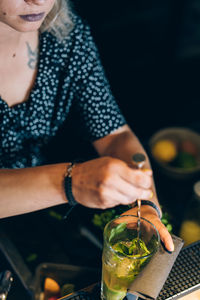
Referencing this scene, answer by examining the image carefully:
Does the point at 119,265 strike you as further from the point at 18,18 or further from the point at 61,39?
the point at 61,39

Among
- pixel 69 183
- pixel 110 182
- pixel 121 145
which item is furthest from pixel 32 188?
pixel 121 145

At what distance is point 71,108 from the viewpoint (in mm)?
1901

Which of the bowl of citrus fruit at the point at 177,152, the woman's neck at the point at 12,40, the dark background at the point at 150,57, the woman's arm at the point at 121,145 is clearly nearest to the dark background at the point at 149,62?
the dark background at the point at 150,57

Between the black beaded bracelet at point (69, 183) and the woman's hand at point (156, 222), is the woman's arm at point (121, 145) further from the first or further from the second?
the black beaded bracelet at point (69, 183)

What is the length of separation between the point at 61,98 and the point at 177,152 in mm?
1052

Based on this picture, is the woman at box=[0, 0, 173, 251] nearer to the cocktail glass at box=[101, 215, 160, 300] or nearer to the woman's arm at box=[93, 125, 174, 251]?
the woman's arm at box=[93, 125, 174, 251]

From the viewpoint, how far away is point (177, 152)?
7.83 ft

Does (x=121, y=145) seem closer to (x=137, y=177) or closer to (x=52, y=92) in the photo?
(x=52, y=92)

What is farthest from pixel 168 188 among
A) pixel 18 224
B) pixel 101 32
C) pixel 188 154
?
pixel 101 32

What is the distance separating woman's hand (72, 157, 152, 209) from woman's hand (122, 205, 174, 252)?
162 millimetres

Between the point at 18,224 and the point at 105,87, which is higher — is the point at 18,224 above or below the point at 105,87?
below

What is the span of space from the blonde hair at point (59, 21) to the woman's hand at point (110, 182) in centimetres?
86

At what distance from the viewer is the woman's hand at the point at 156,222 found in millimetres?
1103

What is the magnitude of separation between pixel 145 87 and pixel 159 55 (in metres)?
0.43
